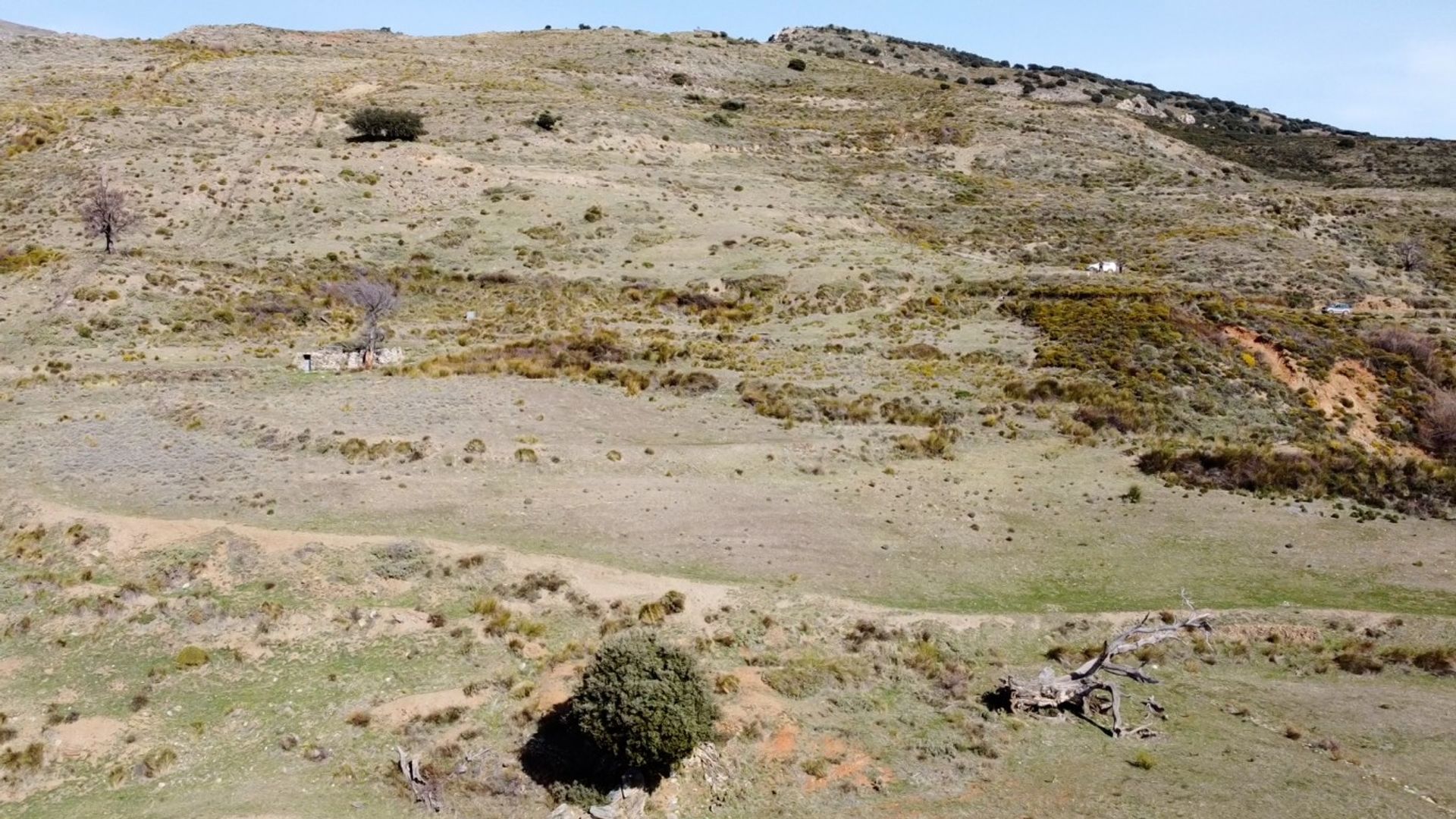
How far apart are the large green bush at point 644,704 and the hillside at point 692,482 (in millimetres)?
640

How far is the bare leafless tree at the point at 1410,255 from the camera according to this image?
198 feet

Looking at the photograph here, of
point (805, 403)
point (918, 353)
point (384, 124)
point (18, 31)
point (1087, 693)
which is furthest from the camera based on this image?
point (18, 31)

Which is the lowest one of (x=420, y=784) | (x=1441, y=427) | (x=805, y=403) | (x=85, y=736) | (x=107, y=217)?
(x=85, y=736)

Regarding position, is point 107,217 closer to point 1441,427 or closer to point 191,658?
point 191,658

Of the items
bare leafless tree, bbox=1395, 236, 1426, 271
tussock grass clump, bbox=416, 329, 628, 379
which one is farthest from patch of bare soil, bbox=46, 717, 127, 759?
bare leafless tree, bbox=1395, 236, 1426, 271

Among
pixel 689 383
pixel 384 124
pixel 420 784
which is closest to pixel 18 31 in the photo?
pixel 384 124

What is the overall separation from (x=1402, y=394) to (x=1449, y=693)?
23.5 meters

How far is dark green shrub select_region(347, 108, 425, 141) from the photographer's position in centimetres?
6719

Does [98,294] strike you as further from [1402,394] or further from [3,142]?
[1402,394]

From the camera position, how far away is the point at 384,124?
67.2 m

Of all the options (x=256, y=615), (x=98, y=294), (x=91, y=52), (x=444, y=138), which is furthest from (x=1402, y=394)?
(x=91, y=52)

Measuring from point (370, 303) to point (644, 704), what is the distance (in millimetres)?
32946

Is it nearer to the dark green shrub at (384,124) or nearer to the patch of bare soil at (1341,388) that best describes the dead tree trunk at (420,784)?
the patch of bare soil at (1341,388)

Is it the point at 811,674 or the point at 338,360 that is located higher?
the point at 338,360
